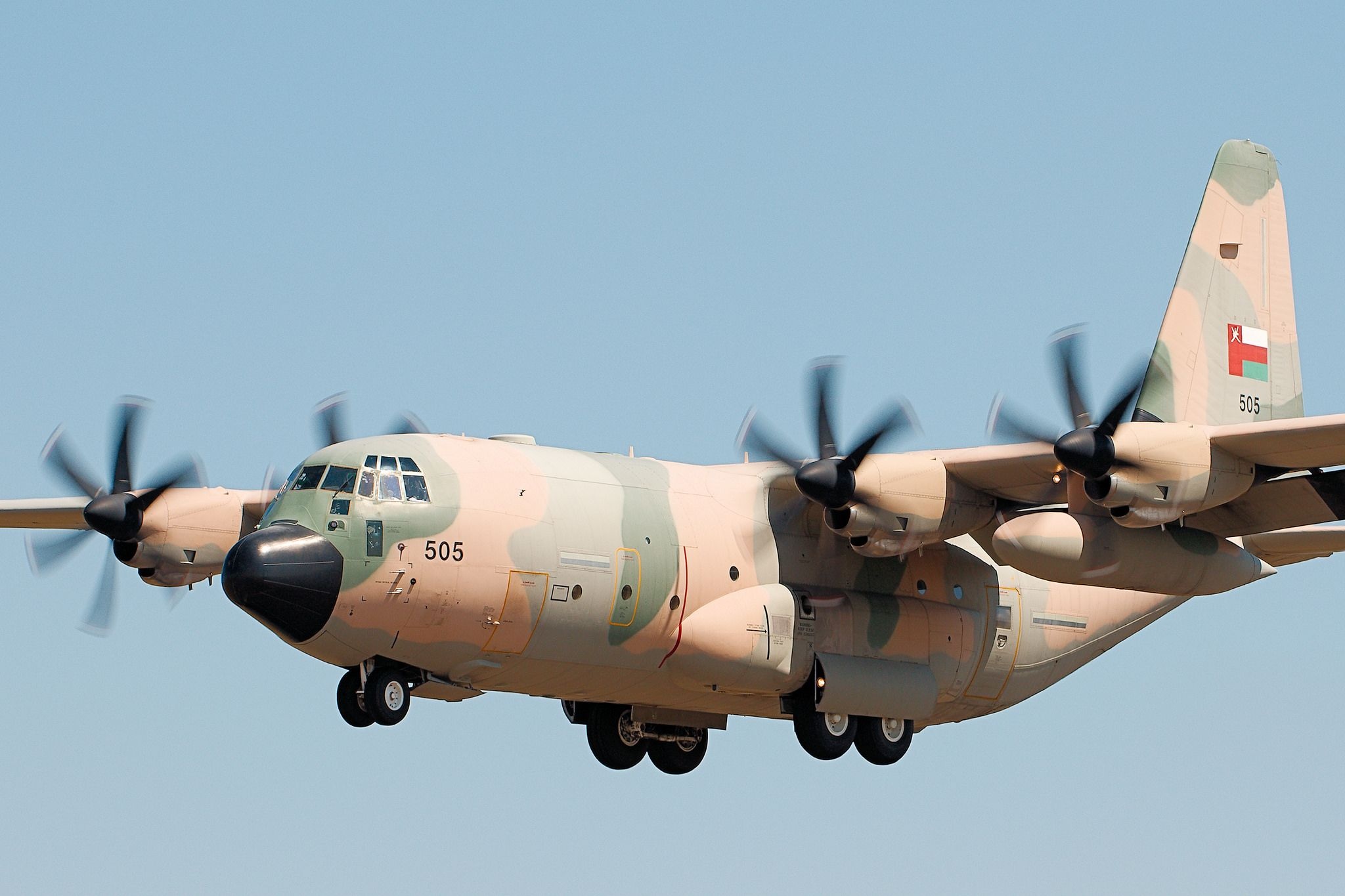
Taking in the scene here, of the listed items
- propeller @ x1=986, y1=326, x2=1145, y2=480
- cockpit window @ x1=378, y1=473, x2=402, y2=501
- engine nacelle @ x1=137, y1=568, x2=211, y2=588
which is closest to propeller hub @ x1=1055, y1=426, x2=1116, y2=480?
propeller @ x1=986, y1=326, x2=1145, y2=480

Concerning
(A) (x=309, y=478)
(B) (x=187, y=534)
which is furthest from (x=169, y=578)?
(A) (x=309, y=478)

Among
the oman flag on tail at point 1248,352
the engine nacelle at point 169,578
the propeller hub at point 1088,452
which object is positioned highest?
the oman flag on tail at point 1248,352

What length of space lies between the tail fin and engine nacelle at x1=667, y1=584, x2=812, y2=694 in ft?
18.5

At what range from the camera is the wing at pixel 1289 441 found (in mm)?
23250

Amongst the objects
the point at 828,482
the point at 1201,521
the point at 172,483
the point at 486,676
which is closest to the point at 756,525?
the point at 828,482

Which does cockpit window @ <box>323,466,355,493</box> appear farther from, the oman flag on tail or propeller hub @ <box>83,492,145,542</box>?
the oman flag on tail

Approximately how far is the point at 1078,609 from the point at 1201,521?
2.82 meters

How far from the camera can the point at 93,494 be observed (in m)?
Answer: 27.9

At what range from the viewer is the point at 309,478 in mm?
23188

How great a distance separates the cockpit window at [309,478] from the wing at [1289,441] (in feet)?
33.3

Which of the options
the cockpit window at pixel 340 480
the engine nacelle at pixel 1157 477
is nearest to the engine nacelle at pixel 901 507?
the engine nacelle at pixel 1157 477

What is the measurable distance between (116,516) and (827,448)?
31.0 feet

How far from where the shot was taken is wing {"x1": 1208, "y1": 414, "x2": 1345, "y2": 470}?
23.2m

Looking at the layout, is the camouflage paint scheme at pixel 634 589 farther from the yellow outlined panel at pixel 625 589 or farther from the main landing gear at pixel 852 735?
the main landing gear at pixel 852 735
